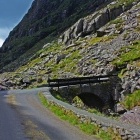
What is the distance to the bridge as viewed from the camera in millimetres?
63031

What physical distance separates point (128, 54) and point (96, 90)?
39.3 metres

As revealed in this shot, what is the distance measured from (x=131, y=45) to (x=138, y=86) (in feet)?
195

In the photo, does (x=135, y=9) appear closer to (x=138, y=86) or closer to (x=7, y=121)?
(x=138, y=86)

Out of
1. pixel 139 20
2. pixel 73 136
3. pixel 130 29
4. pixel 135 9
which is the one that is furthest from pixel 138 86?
pixel 135 9

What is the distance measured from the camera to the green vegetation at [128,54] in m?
95.8

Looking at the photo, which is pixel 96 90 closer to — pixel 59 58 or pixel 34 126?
pixel 34 126

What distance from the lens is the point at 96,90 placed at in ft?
221

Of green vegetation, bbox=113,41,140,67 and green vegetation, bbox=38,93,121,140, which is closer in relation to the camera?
green vegetation, bbox=38,93,121,140

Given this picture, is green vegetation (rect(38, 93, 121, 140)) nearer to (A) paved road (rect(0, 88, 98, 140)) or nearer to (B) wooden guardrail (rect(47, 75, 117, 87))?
(A) paved road (rect(0, 88, 98, 140))

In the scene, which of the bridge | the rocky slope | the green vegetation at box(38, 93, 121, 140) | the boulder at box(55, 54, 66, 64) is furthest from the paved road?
the boulder at box(55, 54, 66, 64)

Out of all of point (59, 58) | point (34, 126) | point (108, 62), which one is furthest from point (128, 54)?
point (34, 126)

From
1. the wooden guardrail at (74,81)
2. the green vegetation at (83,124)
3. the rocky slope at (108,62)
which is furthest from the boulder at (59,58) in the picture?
the green vegetation at (83,124)

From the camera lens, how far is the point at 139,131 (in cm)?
1823

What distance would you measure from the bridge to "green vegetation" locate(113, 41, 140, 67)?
78.5 ft
